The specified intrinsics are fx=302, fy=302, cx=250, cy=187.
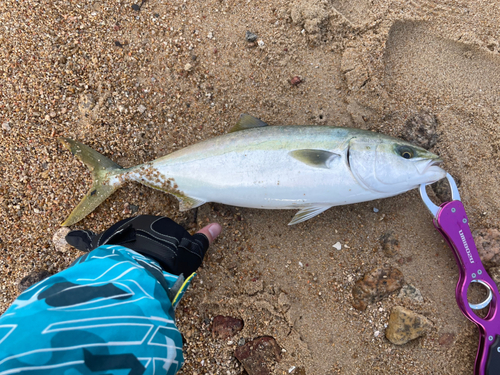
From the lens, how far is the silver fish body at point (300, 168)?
218 cm

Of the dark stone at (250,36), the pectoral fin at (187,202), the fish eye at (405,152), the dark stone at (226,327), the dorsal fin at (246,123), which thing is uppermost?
the dark stone at (250,36)

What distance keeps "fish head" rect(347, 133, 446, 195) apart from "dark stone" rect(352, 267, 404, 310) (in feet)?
2.40

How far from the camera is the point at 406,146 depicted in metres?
2.22

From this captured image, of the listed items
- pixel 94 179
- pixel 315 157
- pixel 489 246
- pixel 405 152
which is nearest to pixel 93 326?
pixel 94 179

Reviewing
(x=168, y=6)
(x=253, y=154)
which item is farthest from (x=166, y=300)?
(x=168, y=6)

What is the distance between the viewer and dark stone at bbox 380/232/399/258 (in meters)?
2.50

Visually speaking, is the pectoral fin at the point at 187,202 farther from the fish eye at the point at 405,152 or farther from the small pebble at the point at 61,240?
the fish eye at the point at 405,152

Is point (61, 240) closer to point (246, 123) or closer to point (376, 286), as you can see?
point (246, 123)

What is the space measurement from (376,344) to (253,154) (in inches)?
71.2

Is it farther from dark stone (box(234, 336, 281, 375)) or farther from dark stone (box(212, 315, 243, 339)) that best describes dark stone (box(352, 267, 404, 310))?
dark stone (box(212, 315, 243, 339))

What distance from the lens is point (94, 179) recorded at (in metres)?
2.49

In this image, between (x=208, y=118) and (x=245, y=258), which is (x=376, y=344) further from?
(x=208, y=118)

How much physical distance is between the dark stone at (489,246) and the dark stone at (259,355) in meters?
1.80

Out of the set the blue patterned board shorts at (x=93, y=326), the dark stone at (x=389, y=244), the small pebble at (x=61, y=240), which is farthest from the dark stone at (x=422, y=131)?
the small pebble at (x=61, y=240)
